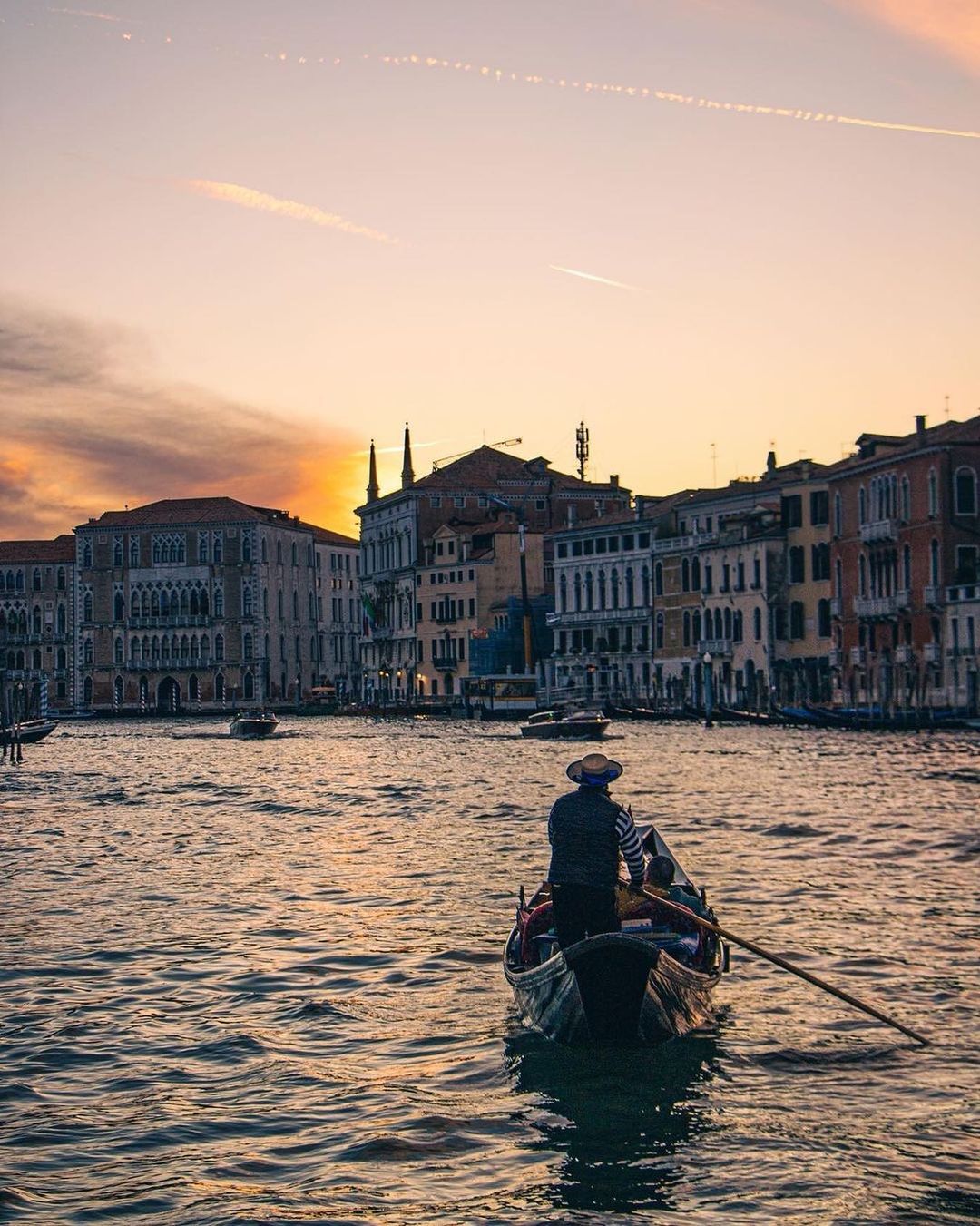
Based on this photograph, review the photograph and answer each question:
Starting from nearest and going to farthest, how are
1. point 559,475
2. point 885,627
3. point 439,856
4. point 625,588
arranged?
point 439,856 < point 885,627 < point 625,588 < point 559,475

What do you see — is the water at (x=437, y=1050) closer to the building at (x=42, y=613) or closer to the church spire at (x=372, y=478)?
the building at (x=42, y=613)

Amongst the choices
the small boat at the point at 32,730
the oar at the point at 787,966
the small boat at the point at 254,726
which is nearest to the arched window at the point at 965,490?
the small boat at the point at 254,726

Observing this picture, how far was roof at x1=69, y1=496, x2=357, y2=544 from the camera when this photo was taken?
10138 cm

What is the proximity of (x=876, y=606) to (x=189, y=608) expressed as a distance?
2131 inches

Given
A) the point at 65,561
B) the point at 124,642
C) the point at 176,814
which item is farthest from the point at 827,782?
the point at 65,561

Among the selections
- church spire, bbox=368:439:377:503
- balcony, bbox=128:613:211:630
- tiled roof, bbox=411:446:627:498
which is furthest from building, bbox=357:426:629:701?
church spire, bbox=368:439:377:503

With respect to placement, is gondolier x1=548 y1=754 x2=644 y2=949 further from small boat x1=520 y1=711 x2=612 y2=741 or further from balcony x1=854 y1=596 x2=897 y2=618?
balcony x1=854 y1=596 x2=897 y2=618

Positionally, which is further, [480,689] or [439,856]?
[480,689]

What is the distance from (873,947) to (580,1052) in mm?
4106

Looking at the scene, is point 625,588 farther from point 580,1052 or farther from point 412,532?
point 580,1052

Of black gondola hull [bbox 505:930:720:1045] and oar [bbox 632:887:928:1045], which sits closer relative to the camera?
black gondola hull [bbox 505:930:720:1045]

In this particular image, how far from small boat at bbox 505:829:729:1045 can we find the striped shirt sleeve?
434 millimetres

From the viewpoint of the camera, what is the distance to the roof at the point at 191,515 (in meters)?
101

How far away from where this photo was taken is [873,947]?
12.9 meters
